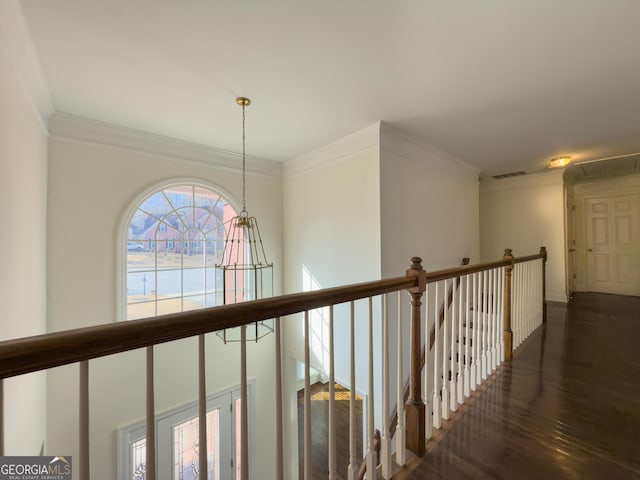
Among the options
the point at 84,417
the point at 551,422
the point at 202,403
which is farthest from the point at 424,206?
the point at 84,417

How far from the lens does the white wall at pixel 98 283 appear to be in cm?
246

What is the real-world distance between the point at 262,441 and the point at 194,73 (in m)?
4.24

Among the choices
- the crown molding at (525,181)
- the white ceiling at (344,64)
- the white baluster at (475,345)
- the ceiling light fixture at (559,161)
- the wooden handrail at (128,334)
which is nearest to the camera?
the wooden handrail at (128,334)

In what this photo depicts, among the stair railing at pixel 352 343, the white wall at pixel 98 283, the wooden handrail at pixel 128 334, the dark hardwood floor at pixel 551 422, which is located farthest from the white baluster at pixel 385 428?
the white wall at pixel 98 283

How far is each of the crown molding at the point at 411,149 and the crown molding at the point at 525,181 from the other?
68.9 inches

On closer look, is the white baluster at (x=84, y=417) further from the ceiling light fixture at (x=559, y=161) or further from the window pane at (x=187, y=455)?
the ceiling light fixture at (x=559, y=161)

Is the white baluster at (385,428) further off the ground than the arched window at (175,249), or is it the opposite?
the arched window at (175,249)

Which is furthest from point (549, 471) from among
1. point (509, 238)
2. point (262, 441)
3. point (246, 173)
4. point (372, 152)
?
point (509, 238)

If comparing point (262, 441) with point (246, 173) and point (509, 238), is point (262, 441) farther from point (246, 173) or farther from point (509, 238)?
point (509, 238)

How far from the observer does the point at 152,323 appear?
0.70 m

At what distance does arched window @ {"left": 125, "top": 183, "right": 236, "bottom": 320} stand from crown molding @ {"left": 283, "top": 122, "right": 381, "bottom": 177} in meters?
1.07

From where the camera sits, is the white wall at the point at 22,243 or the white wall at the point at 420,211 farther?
the white wall at the point at 420,211

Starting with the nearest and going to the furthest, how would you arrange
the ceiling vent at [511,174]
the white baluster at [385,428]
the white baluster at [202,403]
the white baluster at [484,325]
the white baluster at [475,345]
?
the white baluster at [202,403] < the white baluster at [385,428] < the white baluster at [475,345] < the white baluster at [484,325] < the ceiling vent at [511,174]

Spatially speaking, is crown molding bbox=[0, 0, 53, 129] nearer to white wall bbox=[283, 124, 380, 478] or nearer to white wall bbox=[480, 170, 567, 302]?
white wall bbox=[283, 124, 380, 478]
